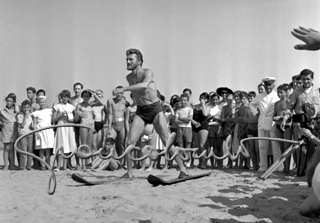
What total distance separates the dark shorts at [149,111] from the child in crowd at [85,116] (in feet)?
7.61

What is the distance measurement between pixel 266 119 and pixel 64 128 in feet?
12.3

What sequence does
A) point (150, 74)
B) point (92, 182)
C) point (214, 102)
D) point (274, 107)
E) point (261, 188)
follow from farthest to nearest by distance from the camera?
point (214, 102) → point (274, 107) → point (150, 74) → point (92, 182) → point (261, 188)

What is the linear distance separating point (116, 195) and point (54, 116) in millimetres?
4053

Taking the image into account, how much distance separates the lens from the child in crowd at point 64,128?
332 inches

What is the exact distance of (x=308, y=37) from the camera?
256 cm

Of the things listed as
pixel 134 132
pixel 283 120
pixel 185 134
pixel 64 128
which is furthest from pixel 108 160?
pixel 283 120

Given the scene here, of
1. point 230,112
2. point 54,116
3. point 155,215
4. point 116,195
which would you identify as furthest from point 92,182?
point 230,112

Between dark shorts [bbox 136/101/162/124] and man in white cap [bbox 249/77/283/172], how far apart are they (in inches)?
86.2

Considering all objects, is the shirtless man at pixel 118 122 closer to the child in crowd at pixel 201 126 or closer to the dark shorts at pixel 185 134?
the dark shorts at pixel 185 134

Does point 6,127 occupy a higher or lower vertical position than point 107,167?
higher

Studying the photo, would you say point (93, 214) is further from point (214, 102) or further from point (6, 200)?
point (214, 102)

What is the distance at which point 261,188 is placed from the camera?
17.6 ft

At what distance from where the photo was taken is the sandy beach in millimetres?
3877

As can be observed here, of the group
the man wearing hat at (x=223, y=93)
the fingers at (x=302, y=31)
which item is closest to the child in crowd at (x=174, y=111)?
the man wearing hat at (x=223, y=93)
